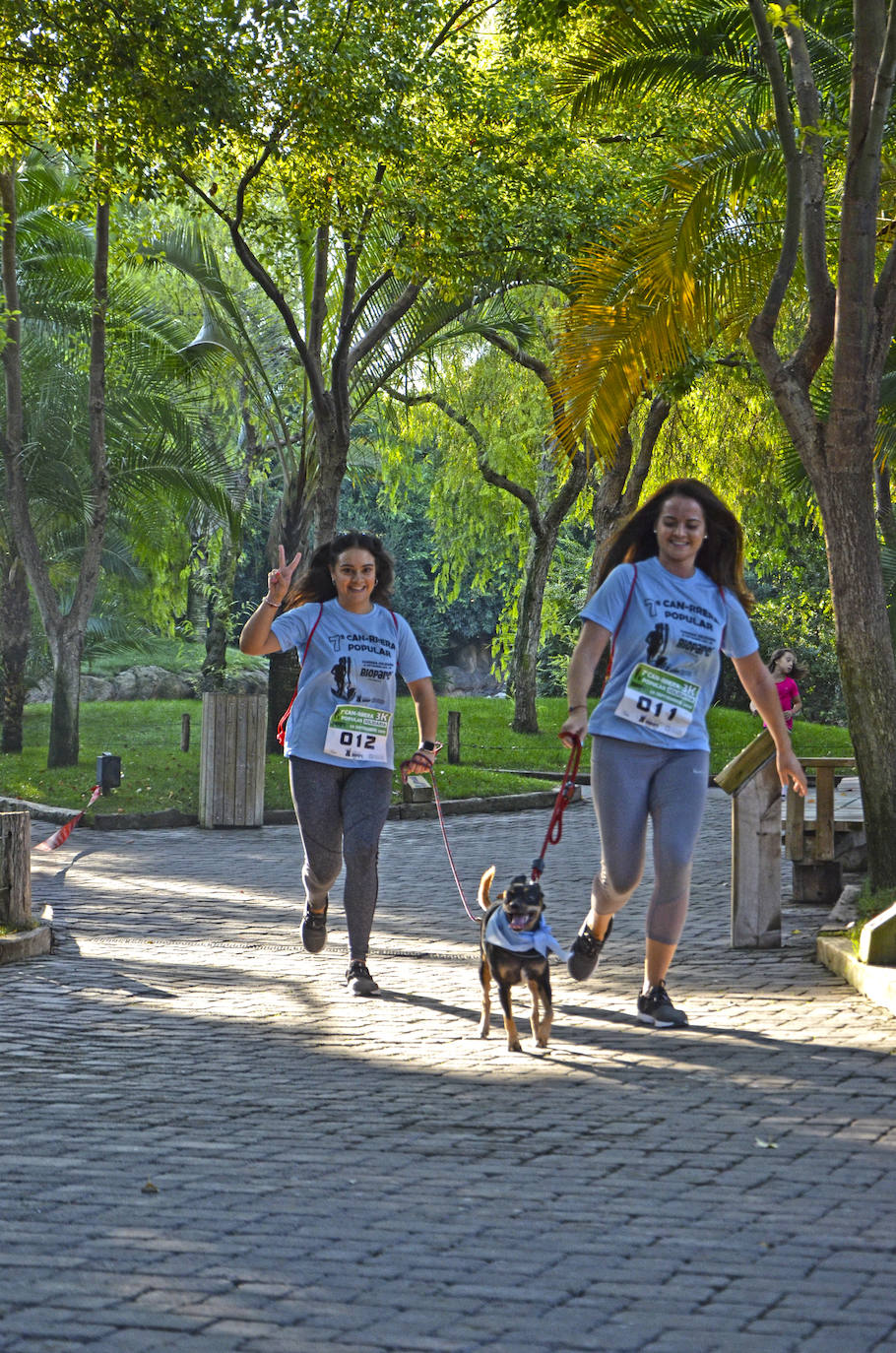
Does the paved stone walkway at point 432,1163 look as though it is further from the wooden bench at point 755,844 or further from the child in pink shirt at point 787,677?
the child in pink shirt at point 787,677

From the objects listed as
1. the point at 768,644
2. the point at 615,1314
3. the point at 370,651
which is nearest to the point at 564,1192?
the point at 615,1314

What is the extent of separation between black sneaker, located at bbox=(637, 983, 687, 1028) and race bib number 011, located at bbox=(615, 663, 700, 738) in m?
1.18

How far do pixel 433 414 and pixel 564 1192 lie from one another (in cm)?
2568

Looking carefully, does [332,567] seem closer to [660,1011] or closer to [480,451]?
[660,1011]

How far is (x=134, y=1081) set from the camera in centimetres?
575

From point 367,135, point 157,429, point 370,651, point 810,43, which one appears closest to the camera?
point 370,651

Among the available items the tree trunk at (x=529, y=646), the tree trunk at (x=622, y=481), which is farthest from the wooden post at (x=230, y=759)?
the tree trunk at (x=529, y=646)

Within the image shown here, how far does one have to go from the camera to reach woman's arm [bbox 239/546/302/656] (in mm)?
7141

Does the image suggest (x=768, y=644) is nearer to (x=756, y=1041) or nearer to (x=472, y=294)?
(x=472, y=294)

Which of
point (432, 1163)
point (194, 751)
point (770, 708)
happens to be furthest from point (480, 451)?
point (432, 1163)

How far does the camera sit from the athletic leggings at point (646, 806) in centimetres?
626

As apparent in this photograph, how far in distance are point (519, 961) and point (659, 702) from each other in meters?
1.14

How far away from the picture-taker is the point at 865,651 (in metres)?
8.92

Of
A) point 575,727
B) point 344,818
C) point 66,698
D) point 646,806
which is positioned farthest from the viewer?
point 66,698
